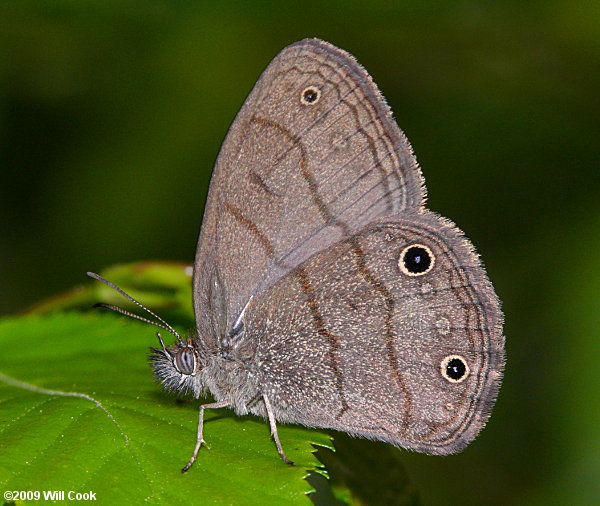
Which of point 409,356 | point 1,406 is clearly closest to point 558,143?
point 409,356

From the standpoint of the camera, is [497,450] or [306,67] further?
[497,450]

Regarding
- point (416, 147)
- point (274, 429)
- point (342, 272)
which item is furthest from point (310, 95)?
point (416, 147)

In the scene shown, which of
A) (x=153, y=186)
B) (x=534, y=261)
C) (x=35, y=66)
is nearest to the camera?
(x=35, y=66)

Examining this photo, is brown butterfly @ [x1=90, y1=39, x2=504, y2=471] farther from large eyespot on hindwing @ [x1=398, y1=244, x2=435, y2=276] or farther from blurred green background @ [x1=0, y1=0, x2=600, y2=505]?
blurred green background @ [x1=0, y1=0, x2=600, y2=505]

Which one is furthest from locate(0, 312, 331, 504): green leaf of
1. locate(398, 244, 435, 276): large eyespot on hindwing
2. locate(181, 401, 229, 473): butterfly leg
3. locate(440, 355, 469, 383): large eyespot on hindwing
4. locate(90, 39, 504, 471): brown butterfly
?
locate(398, 244, 435, 276): large eyespot on hindwing

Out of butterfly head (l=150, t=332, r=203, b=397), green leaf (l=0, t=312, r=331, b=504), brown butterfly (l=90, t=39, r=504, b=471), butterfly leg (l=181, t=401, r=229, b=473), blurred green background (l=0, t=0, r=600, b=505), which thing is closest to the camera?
green leaf (l=0, t=312, r=331, b=504)

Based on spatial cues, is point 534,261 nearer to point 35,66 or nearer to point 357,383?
point 357,383
